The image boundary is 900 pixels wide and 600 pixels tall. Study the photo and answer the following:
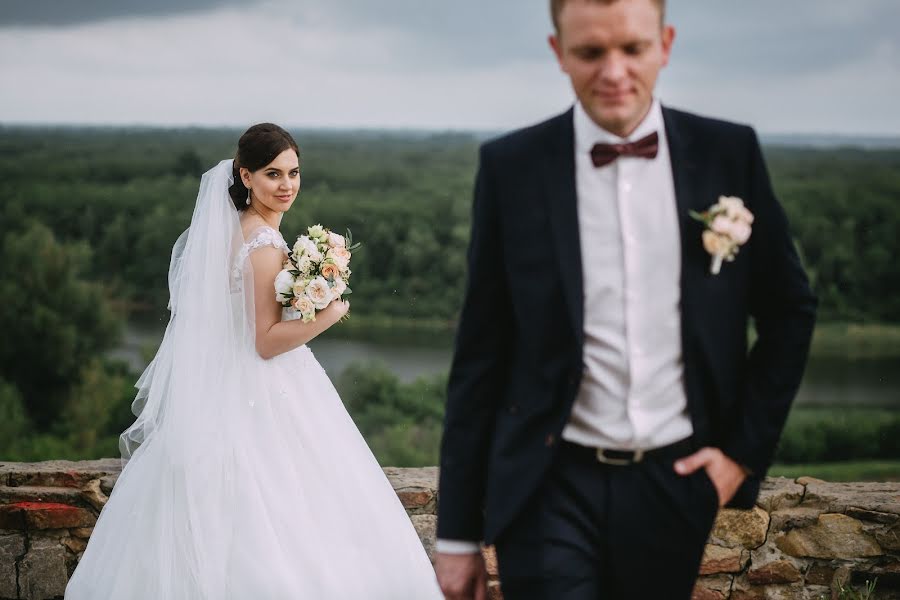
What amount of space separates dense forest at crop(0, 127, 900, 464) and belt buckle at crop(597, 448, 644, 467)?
11.9m

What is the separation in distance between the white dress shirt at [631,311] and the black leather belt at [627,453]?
12 millimetres

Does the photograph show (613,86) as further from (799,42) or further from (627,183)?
(799,42)

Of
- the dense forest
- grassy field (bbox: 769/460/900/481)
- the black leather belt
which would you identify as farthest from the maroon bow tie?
the dense forest

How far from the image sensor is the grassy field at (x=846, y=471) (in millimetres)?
11867

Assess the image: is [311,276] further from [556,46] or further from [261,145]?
[556,46]

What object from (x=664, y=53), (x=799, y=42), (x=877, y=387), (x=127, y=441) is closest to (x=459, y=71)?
(x=799, y=42)

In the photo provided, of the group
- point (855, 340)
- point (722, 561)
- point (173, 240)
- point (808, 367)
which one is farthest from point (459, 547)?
point (173, 240)

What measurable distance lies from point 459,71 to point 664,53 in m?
18.4

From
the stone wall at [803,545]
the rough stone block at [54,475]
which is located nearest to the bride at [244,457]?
the rough stone block at [54,475]

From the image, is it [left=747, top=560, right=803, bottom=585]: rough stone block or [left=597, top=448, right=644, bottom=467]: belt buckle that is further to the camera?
[left=747, top=560, right=803, bottom=585]: rough stone block

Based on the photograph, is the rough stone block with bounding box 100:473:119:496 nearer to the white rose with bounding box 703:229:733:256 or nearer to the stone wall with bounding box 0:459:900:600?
the stone wall with bounding box 0:459:900:600

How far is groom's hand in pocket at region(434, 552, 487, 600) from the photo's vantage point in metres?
1.80

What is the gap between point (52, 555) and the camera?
372cm

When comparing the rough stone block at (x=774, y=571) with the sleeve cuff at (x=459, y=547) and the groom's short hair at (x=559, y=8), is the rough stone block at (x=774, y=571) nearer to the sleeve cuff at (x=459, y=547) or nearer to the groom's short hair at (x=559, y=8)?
the sleeve cuff at (x=459, y=547)
